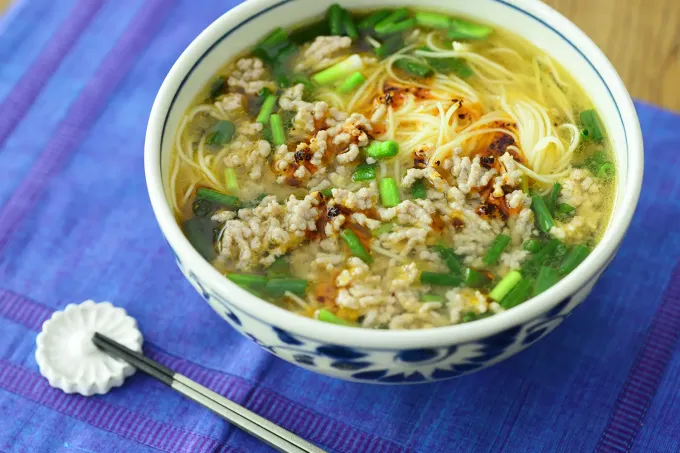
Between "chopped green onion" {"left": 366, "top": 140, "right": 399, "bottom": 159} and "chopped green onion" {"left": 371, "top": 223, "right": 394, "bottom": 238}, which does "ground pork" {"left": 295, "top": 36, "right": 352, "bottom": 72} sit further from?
"chopped green onion" {"left": 371, "top": 223, "right": 394, "bottom": 238}

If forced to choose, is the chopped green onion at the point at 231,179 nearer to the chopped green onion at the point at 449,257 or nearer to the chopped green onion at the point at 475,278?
the chopped green onion at the point at 449,257

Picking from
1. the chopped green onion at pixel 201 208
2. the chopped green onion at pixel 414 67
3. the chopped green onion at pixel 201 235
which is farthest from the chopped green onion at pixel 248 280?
the chopped green onion at pixel 414 67

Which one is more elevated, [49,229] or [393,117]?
[393,117]

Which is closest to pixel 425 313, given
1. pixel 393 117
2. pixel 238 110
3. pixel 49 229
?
pixel 393 117

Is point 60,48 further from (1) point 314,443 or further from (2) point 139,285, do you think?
(1) point 314,443

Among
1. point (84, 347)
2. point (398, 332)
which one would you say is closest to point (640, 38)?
point (398, 332)

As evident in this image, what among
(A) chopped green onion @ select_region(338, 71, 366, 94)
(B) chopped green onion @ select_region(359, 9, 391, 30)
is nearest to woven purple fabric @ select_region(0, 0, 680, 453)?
(A) chopped green onion @ select_region(338, 71, 366, 94)

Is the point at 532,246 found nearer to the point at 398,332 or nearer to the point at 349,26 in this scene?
the point at 398,332
